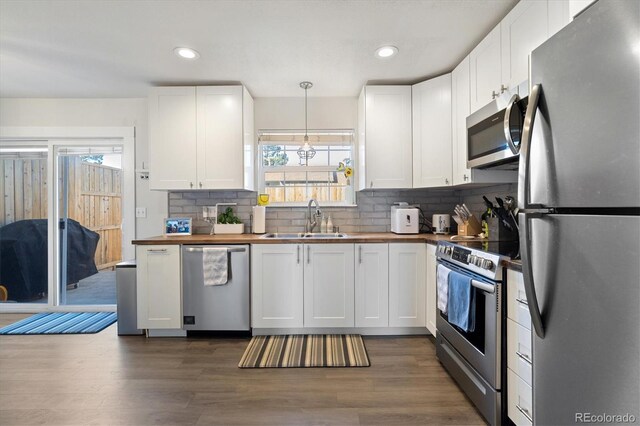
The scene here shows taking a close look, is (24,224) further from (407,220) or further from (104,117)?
(407,220)

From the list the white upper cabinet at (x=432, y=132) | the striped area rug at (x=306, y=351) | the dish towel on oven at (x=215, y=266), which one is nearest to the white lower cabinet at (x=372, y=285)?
the striped area rug at (x=306, y=351)

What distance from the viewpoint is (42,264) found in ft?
11.9

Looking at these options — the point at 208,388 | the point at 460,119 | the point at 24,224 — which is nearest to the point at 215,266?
the point at 208,388

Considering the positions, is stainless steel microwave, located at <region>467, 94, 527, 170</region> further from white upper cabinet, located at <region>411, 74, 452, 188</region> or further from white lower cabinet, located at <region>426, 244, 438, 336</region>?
white lower cabinet, located at <region>426, 244, 438, 336</region>

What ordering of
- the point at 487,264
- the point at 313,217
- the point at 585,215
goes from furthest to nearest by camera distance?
the point at 313,217, the point at 487,264, the point at 585,215

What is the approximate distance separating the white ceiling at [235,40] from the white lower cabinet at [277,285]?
1668 mm

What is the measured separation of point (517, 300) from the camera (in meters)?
1.51

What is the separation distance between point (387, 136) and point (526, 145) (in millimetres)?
2171

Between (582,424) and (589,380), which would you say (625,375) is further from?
(582,424)

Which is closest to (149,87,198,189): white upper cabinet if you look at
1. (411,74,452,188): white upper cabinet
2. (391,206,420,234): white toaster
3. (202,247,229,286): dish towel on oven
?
(202,247,229,286): dish towel on oven

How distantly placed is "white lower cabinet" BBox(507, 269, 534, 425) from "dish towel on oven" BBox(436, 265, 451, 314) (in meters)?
0.55

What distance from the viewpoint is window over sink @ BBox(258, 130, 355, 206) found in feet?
11.7

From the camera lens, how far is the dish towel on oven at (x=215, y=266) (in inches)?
108

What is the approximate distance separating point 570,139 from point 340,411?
176 centimetres
